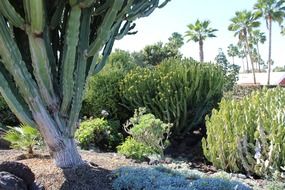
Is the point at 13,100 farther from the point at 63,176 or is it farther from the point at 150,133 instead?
the point at 150,133

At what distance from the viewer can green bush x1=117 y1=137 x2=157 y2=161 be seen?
25.5 ft

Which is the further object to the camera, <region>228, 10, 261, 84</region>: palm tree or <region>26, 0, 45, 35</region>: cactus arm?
<region>228, 10, 261, 84</region>: palm tree

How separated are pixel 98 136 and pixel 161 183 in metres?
5.30

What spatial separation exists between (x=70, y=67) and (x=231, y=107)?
3219 millimetres

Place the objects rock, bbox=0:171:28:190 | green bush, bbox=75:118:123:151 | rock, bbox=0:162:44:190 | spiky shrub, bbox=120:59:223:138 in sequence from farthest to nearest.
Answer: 1. spiky shrub, bbox=120:59:223:138
2. green bush, bbox=75:118:123:151
3. rock, bbox=0:162:44:190
4. rock, bbox=0:171:28:190

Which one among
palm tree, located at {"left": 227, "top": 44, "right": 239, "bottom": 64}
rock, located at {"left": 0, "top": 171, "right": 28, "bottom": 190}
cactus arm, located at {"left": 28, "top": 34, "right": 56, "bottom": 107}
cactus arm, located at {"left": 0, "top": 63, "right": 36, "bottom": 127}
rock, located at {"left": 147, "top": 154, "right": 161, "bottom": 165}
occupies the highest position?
palm tree, located at {"left": 227, "top": 44, "right": 239, "bottom": 64}

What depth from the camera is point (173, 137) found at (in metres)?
10.3

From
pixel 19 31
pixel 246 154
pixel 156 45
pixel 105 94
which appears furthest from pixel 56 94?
pixel 156 45

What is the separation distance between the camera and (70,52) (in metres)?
5.09

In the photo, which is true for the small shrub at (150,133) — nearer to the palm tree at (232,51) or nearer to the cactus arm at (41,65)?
the cactus arm at (41,65)

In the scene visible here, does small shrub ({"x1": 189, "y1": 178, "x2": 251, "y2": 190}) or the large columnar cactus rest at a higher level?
the large columnar cactus

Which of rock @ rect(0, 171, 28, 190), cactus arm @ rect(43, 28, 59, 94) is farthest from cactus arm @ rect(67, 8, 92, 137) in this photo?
rock @ rect(0, 171, 28, 190)

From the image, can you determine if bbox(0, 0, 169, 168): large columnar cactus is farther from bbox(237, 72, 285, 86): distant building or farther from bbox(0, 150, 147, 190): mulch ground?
bbox(237, 72, 285, 86): distant building

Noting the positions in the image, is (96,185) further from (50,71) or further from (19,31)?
(19,31)
